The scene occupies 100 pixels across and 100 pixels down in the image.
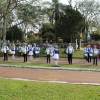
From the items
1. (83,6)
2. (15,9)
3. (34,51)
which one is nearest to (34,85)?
(34,51)

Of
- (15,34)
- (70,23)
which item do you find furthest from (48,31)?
(70,23)

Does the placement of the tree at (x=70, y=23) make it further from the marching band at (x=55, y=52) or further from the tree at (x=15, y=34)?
the tree at (x=15, y=34)

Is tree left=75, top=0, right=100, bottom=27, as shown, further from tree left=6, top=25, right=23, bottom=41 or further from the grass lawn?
the grass lawn

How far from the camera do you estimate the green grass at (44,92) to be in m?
8.02

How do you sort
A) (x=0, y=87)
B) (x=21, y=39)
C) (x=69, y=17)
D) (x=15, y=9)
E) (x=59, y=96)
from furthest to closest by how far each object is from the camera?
(x=21, y=39) → (x=69, y=17) → (x=15, y=9) → (x=0, y=87) → (x=59, y=96)

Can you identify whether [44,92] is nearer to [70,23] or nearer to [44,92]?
[44,92]

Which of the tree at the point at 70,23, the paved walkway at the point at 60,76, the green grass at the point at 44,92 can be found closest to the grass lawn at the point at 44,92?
the green grass at the point at 44,92

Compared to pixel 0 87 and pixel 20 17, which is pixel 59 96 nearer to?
pixel 0 87

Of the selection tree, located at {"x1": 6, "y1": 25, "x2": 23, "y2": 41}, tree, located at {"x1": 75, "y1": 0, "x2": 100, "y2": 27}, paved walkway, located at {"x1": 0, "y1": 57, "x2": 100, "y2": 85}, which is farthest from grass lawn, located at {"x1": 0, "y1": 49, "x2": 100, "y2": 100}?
tree, located at {"x1": 6, "y1": 25, "x2": 23, "y2": 41}

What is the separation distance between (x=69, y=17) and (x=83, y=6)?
20.2 m

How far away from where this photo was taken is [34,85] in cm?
955

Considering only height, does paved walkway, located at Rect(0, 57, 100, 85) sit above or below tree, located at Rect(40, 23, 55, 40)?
below

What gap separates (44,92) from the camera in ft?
28.3

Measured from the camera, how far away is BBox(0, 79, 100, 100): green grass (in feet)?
26.3
